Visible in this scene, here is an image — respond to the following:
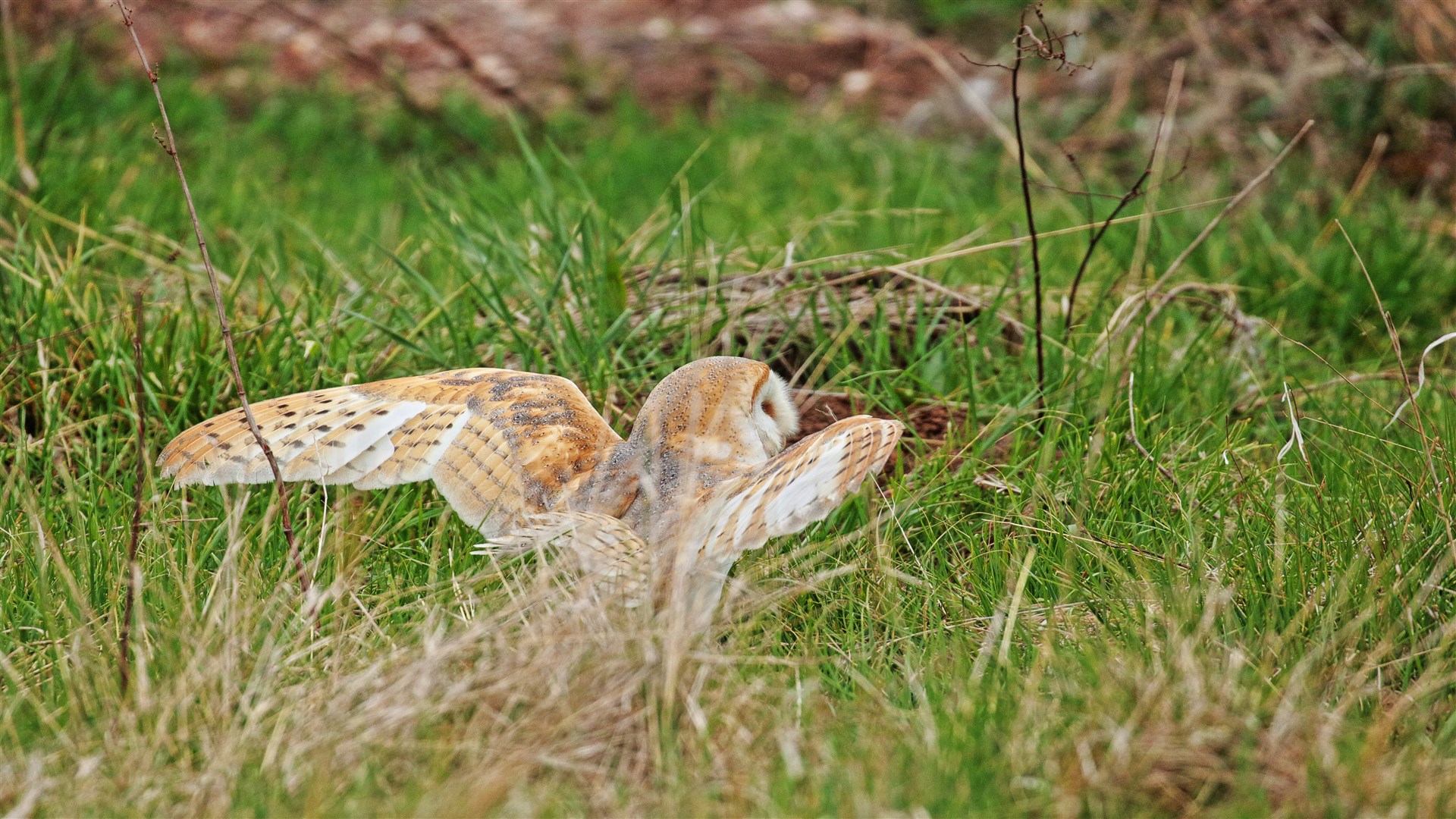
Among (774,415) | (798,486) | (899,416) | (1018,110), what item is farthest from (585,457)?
(1018,110)

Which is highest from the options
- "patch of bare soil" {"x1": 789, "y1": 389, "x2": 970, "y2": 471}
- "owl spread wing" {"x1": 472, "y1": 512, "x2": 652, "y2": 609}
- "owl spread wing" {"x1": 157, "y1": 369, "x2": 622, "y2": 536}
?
"owl spread wing" {"x1": 157, "y1": 369, "x2": 622, "y2": 536}

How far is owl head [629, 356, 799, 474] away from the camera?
289cm

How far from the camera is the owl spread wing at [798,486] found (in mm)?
2445

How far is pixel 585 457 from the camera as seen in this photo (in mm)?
2980

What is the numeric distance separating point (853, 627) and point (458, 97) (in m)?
5.94

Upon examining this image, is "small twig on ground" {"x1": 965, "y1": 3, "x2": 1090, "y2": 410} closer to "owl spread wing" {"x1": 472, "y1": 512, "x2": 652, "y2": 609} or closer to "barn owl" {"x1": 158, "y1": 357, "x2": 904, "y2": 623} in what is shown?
"barn owl" {"x1": 158, "y1": 357, "x2": 904, "y2": 623}

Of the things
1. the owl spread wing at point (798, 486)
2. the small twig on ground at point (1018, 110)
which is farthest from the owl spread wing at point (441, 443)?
the small twig on ground at point (1018, 110)

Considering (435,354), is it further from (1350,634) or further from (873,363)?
(1350,634)

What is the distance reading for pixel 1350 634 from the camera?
261 cm

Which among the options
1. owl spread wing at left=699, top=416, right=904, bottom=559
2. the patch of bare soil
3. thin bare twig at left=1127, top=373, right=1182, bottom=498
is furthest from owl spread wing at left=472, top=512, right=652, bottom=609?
thin bare twig at left=1127, top=373, right=1182, bottom=498

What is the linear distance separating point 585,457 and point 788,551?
0.57 metres

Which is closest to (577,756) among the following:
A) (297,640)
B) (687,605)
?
(687,605)

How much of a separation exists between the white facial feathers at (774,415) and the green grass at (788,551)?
0.26 metres

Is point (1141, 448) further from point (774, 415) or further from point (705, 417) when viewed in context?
point (705, 417)
